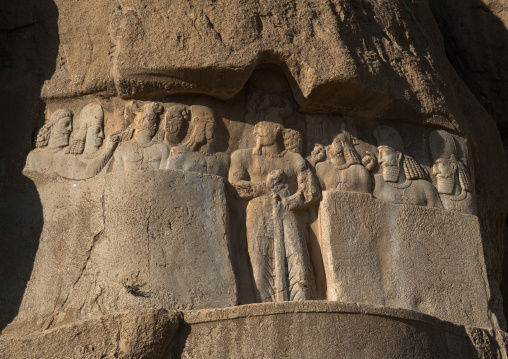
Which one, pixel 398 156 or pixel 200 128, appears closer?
pixel 200 128

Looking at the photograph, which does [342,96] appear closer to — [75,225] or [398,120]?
[398,120]

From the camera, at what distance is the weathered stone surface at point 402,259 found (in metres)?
7.02

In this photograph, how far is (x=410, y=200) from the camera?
742 cm

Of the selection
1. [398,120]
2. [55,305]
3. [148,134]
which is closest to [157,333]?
[55,305]

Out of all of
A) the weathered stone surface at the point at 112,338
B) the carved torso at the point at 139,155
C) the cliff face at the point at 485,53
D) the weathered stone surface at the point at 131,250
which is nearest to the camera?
the weathered stone surface at the point at 112,338

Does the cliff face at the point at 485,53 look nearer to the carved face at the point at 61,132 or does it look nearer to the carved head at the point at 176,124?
the carved head at the point at 176,124

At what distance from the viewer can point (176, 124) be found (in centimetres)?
714

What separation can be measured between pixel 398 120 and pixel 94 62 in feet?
6.90

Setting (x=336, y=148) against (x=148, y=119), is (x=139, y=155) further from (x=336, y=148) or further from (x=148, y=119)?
(x=336, y=148)

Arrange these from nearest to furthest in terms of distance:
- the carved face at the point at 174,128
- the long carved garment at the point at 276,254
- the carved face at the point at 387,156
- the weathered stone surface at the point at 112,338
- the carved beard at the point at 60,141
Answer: the weathered stone surface at the point at 112,338 < the long carved garment at the point at 276,254 < the carved face at the point at 174,128 < the carved beard at the point at 60,141 < the carved face at the point at 387,156

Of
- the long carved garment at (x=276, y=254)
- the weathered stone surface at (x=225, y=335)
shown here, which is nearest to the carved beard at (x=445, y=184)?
the long carved garment at (x=276, y=254)

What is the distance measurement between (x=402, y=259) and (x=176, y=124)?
5.49ft

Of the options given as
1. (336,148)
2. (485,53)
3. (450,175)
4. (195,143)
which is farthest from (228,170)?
(485,53)

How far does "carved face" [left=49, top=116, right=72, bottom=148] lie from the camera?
724 centimetres
